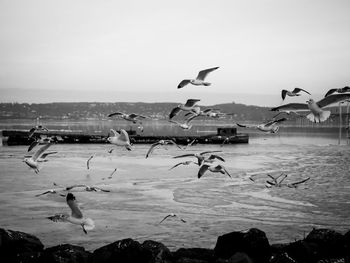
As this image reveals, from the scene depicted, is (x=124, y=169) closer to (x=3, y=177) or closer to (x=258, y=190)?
(x=3, y=177)

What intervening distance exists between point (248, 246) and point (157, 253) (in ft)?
6.84

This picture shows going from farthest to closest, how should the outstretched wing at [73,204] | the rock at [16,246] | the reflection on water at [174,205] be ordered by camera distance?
the reflection on water at [174,205]
the rock at [16,246]
the outstretched wing at [73,204]

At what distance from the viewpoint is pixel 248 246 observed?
1099 cm

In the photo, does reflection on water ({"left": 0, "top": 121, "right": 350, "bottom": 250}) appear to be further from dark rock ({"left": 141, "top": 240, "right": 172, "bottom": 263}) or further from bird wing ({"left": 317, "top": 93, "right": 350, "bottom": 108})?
bird wing ({"left": 317, "top": 93, "right": 350, "bottom": 108})

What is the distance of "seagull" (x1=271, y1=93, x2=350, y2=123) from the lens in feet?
25.8

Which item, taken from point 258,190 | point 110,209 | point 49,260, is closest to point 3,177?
point 110,209

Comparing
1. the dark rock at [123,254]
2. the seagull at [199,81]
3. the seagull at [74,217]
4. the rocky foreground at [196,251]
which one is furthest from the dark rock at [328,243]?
the seagull at [74,217]

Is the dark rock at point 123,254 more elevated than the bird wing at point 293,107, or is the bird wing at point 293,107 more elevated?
the bird wing at point 293,107

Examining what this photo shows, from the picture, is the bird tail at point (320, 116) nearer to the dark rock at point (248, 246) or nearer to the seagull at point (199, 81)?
the seagull at point (199, 81)

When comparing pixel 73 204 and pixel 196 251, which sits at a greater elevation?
pixel 73 204

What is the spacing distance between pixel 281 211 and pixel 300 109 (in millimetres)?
12629

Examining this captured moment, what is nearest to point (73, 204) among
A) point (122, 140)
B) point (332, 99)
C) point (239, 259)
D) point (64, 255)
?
point (64, 255)

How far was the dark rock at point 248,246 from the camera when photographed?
1103 cm

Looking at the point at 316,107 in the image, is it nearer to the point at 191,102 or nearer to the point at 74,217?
the point at 191,102
